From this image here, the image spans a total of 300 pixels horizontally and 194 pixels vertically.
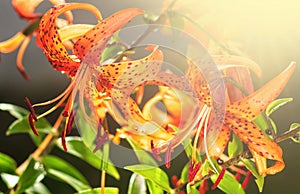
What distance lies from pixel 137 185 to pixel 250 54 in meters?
0.30

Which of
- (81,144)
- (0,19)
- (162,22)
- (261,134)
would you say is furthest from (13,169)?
(0,19)

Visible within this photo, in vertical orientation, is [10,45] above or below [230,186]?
above

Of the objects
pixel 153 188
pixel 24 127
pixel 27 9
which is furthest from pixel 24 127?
pixel 153 188

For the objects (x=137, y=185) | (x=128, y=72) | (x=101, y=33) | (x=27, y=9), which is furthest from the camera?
(x=27, y=9)

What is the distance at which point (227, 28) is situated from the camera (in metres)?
1.10

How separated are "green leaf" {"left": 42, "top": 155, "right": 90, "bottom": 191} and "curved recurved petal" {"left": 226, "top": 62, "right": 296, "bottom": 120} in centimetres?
43

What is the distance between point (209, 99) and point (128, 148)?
0.24 meters

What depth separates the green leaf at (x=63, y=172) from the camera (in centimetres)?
125

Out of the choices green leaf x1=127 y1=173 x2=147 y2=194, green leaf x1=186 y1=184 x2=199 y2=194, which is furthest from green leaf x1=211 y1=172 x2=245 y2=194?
green leaf x1=127 y1=173 x2=147 y2=194

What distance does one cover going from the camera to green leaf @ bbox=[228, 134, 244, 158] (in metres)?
0.97

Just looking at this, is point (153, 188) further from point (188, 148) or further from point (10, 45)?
point (10, 45)

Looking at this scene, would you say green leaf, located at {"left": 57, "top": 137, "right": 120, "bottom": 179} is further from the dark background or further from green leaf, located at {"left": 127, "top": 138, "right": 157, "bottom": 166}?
the dark background

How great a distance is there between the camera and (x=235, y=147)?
979mm

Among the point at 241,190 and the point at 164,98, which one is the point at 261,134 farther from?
the point at 164,98
